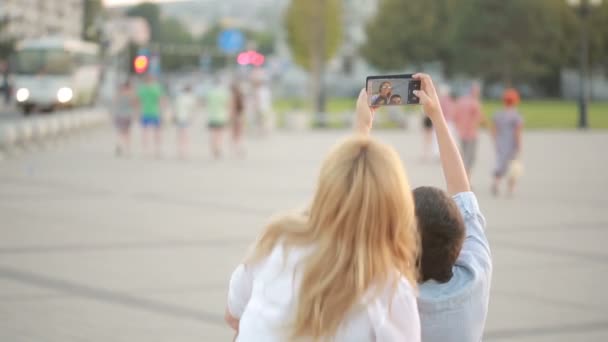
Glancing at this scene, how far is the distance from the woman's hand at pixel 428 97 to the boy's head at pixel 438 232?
1.39ft

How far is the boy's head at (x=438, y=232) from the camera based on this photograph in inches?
107

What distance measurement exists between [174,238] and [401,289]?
7.71 m

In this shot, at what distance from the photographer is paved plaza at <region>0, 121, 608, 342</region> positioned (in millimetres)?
6465

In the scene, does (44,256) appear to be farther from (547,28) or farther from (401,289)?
(547,28)

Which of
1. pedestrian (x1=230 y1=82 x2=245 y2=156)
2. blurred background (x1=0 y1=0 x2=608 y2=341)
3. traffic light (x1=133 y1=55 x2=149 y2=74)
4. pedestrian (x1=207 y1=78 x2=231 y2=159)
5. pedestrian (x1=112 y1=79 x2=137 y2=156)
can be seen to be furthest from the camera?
traffic light (x1=133 y1=55 x2=149 y2=74)

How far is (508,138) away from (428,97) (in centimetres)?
1129

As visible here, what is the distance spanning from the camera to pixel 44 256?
28.8ft

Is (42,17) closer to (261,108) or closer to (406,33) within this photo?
(406,33)

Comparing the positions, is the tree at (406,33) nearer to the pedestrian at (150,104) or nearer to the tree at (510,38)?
the tree at (510,38)

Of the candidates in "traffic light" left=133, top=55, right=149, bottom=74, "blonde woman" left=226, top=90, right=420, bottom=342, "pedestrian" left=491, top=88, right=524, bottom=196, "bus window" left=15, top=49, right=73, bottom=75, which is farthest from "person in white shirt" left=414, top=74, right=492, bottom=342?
"bus window" left=15, top=49, right=73, bottom=75

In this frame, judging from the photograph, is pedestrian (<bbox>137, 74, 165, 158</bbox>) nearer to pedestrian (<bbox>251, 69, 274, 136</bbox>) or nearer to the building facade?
pedestrian (<bbox>251, 69, 274, 136</bbox>)

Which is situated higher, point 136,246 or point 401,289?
point 401,289

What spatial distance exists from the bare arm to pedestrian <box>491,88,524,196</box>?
36.4ft

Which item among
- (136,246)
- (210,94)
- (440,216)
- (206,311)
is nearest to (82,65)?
(210,94)
